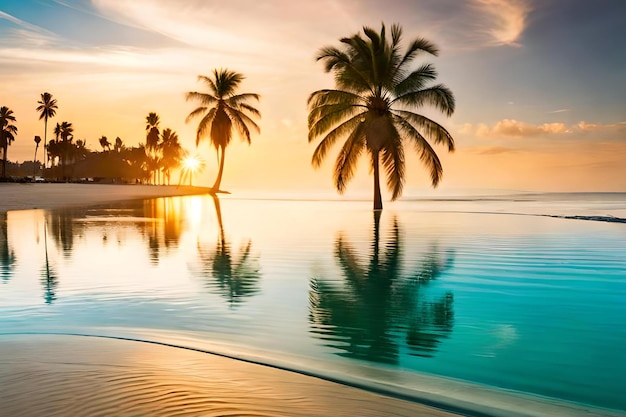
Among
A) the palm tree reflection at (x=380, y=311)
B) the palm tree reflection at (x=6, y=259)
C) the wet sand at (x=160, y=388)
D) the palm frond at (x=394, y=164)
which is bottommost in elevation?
the palm tree reflection at (x=380, y=311)

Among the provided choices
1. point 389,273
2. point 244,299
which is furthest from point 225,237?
point 244,299

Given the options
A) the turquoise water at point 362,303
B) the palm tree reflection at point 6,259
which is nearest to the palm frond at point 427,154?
the turquoise water at point 362,303

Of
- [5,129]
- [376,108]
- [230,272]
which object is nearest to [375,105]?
[376,108]

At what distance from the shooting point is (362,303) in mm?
7898

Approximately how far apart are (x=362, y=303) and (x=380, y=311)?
0.51 metres

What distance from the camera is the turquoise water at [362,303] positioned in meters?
5.22

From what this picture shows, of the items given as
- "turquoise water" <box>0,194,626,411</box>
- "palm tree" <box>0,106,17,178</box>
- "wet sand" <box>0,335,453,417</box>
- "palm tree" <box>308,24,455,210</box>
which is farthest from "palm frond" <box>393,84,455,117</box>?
"palm tree" <box>0,106,17,178</box>

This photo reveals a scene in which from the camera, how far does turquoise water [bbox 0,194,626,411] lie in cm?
522

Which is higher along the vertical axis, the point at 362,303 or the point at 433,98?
the point at 433,98

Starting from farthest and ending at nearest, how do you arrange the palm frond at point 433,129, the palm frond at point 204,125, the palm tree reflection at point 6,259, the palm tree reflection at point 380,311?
the palm frond at point 204,125 → the palm frond at point 433,129 → the palm tree reflection at point 6,259 → the palm tree reflection at point 380,311

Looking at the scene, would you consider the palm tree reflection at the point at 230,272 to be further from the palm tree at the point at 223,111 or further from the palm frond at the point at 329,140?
the palm tree at the point at 223,111

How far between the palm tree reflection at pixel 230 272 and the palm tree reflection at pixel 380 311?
992mm

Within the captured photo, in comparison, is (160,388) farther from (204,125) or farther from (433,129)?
(204,125)

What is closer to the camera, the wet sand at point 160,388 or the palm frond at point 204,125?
the wet sand at point 160,388
